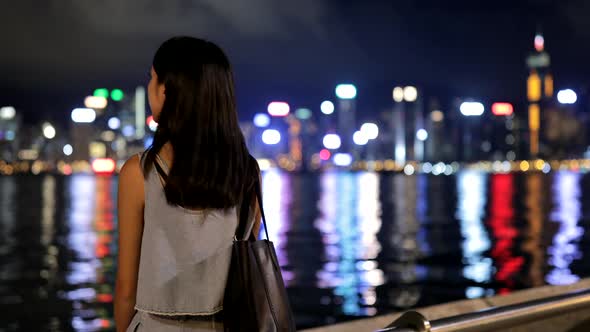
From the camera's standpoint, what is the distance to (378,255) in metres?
26.4

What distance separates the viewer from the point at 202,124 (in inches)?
84.5

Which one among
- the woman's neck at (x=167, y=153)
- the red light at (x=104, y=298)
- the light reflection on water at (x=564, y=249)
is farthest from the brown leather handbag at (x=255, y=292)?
the red light at (x=104, y=298)

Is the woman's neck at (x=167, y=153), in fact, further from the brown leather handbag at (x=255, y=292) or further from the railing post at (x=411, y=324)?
the railing post at (x=411, y=324)

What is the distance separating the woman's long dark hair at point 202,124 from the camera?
6.86 ft

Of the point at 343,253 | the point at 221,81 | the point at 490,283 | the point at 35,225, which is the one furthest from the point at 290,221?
the point at 221,81

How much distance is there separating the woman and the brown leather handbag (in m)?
0.04

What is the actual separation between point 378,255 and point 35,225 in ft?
A: 81.8

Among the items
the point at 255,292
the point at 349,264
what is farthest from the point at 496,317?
the point at 349,264

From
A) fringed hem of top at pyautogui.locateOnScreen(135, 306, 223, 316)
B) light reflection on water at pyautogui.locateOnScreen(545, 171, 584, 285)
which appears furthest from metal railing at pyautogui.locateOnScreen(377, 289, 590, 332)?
light reflection on water at pyautogui.locateOnScreen(545, 171, 584, 285)

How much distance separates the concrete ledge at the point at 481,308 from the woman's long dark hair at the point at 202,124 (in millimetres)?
1808

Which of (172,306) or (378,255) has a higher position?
(172,306)

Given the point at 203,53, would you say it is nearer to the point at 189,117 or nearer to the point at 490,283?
the point at 189,117

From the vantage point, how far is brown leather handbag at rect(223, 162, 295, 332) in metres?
2.01

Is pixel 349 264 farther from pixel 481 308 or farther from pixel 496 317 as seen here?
pixel 496 317
